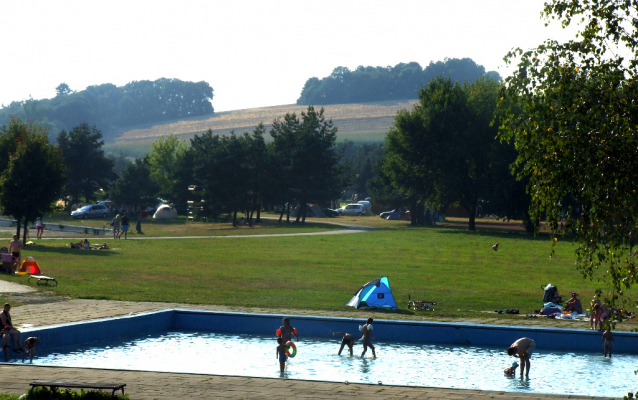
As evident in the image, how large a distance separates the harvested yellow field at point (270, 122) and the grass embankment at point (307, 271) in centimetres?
10293

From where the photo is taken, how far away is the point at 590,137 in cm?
775

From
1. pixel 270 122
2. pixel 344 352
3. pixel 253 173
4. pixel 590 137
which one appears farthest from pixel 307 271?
pixel 270 122

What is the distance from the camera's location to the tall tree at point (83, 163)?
81.6 m

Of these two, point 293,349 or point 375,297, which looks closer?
point 293,349

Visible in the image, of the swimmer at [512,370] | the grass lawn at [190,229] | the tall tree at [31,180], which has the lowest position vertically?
the grass lawn at [190,229]

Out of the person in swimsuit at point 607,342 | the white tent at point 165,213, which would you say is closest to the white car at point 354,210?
the white tent at point 165,213

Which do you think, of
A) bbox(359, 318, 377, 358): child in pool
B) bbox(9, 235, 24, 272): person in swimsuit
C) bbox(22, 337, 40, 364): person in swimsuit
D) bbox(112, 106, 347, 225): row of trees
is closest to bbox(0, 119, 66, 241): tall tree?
bbox(9, 235, 24, 272): person in swimsuit

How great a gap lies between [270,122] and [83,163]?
7996cm

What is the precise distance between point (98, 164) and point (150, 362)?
7207cm

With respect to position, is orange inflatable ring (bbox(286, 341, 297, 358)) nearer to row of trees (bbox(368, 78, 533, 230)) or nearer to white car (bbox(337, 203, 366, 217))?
row of trees (bbox(368, 78, 533, 230))

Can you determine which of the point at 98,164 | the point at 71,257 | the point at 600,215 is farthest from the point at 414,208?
the point at 600,215

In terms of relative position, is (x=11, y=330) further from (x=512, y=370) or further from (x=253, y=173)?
(x=253, y=173)

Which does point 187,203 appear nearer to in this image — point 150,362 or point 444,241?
point 444,241

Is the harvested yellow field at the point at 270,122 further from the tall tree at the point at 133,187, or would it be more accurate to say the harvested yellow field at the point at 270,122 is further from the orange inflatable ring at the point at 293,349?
the orange inflatable ring at the point at 293,349
